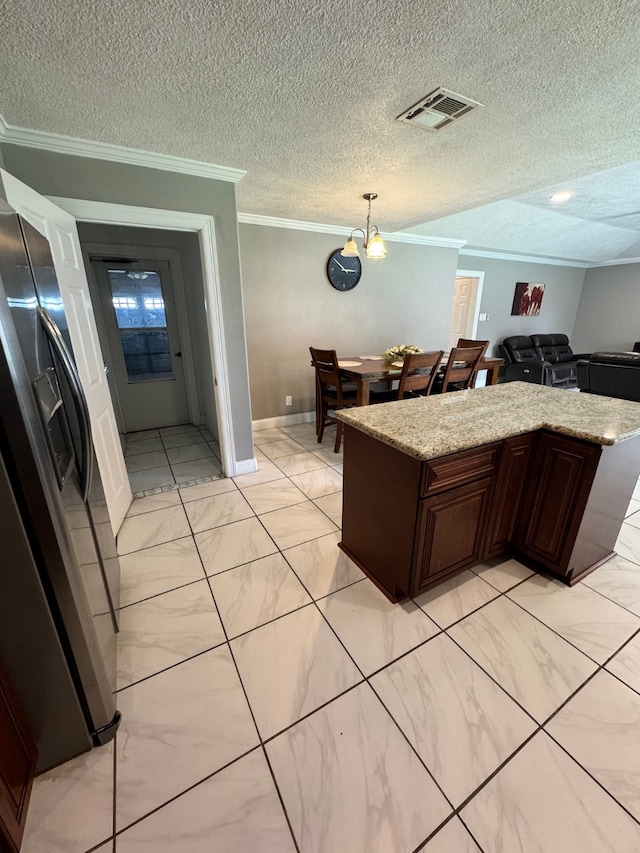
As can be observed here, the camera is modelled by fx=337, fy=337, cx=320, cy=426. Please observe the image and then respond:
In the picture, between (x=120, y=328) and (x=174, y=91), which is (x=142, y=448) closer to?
(x=120, y=328)

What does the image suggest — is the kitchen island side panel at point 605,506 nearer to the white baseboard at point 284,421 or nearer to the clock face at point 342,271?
the white baseboard at point 284,421

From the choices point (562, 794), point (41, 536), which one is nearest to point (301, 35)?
point (41, 536)

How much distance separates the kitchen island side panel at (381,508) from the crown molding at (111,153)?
6.57ft

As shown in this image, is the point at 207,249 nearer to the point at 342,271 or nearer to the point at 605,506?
the point at 342,271

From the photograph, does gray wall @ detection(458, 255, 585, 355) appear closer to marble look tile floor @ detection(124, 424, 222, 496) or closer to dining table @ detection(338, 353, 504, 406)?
dining table @ detection(338, 353, 504, 406)

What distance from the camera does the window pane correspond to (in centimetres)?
360

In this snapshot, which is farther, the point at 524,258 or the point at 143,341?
the point at 524,258

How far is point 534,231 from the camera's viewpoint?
507 centimetres

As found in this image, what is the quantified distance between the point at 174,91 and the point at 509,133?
1762 millimetres

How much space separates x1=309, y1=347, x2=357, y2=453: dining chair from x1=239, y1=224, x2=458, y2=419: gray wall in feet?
2.24

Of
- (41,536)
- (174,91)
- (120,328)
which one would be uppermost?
(174,91)

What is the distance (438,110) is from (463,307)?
5028 millimetres

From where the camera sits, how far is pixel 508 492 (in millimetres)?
1719

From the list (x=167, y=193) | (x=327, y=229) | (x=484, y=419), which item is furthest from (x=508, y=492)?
(x=327, y=229)
